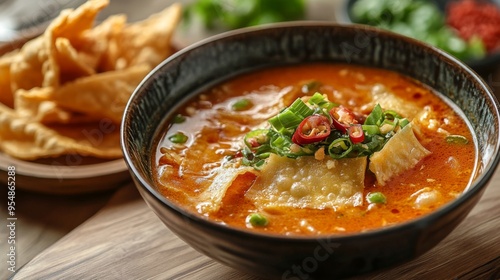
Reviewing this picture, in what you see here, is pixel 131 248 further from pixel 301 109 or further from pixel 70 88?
pixel 70 88

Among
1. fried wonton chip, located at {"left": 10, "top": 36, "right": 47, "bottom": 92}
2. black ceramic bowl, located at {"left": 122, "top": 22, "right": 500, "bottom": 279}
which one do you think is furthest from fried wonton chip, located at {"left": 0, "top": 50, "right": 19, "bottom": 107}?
black ceramic bowl, located at {"left": 122, "top": 22, "right": 500, "bottom": 279}

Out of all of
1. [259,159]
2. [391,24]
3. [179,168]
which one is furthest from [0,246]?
[391,24]

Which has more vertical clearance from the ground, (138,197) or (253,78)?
(253,78)

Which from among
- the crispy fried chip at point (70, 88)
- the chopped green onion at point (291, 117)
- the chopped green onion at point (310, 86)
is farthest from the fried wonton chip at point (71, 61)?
the chopped green onion at point (291, 117)

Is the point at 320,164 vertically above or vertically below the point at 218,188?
above

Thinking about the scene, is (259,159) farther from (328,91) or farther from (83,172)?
(83,172)

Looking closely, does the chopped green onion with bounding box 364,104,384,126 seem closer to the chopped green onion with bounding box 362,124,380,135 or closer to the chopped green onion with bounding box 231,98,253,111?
the chopped green onion with bounding box 362,124,380,135

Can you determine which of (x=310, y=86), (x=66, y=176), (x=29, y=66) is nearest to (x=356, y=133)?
(x=310, y=86)
